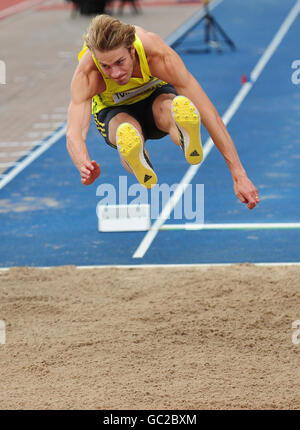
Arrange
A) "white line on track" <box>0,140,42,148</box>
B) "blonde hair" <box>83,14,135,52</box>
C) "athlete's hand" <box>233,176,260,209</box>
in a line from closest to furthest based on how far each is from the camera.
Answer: "blonde hair" <box>83,14,135,52</box> → "athlete's hand" <box>233,176,260,209</box> → "white line on track" <box>0,140,42,148</box>

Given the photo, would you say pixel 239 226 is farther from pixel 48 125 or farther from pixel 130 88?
pixel 48 125

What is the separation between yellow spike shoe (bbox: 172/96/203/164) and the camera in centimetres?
600

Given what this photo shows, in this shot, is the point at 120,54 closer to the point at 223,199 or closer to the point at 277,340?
the point at 277,340

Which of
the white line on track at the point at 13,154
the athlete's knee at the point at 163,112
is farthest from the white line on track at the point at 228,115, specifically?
the athlete's knee at the point at 163,112

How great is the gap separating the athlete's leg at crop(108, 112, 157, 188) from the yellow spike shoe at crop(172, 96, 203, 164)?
31 centimetres

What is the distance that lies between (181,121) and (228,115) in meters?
8.50

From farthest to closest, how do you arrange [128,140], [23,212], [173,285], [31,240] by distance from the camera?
[23,212] → [31,240] → [173,285] → [128,140]

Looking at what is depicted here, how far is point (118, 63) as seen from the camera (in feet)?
19.3

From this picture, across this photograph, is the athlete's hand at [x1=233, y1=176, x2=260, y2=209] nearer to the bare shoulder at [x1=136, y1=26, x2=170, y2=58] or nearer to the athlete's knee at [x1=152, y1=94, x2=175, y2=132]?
the athlete's knee at [x1=152, y1=94, x2=175, y2=132]

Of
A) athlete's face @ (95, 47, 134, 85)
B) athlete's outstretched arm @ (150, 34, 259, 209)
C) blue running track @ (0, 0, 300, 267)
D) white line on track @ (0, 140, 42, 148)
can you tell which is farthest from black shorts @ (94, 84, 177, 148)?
white line on track @ (0, 140, 42, 148)

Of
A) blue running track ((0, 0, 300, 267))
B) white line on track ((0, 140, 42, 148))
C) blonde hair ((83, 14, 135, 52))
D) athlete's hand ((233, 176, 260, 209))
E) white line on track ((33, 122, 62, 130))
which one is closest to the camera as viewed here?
blonde hair ((83, 14, 135, 52))

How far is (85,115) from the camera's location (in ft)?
20.0
